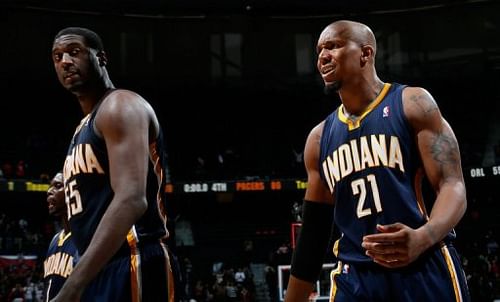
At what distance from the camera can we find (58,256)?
527 cm

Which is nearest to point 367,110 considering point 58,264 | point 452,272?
point 452,272

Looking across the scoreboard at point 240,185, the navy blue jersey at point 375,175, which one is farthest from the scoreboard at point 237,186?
the navy blue jersey at point 375,175

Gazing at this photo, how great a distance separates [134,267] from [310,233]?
0.97 metres

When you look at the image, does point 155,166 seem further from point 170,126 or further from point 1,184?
point 170,126

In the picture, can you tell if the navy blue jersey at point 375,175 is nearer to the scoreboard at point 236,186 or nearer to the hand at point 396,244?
the hand at point 396,244

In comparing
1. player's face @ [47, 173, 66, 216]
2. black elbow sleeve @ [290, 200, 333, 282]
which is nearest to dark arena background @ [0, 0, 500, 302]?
player's face @ [47, 173, 66, 216]

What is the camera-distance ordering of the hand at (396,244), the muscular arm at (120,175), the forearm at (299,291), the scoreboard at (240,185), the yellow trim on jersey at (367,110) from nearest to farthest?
the hand at (396,244) → the muscular arm at (120,175) → the yellow trim on jersey at (367,110) → the forearm at (299,291) → the scoreboard at (240,185)

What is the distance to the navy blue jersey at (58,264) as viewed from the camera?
16.6ft

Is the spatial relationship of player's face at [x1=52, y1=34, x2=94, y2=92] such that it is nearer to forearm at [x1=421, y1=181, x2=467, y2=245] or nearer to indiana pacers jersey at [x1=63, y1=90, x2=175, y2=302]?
indiana pacers jersey at [x1=63, y1=90, x2=175, y2=302]

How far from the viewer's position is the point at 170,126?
78.4 feet

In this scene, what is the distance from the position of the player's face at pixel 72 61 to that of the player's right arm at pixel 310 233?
45.0 inches

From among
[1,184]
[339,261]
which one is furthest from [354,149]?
[1,184]

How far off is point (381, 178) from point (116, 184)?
3.71 feet

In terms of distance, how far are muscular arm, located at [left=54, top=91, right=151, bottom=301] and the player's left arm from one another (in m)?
0.94
